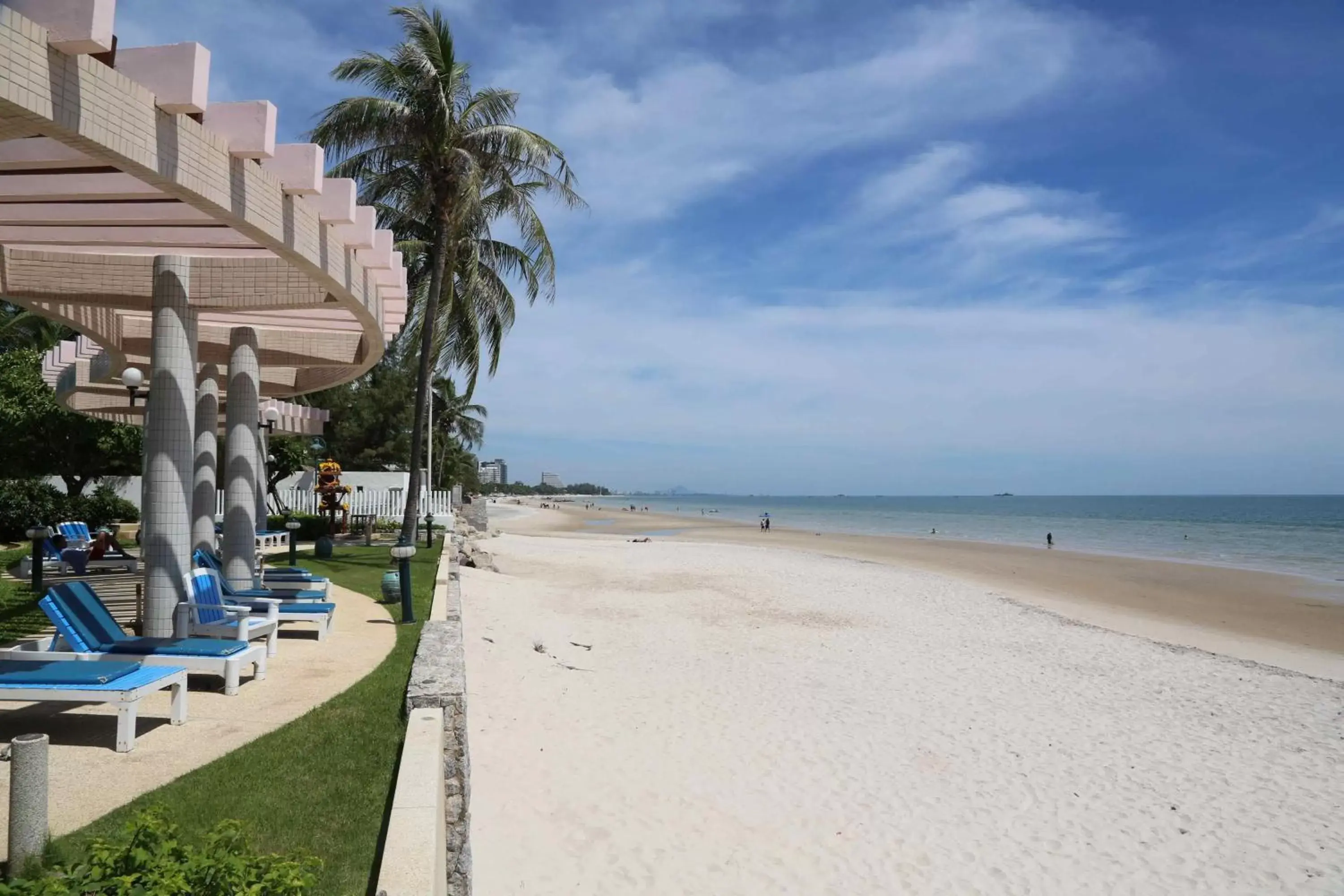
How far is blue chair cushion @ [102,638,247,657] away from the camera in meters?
5.93

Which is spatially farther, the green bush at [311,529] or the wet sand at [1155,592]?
the green bush at [311,529]

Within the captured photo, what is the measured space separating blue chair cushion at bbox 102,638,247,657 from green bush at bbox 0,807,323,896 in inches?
145

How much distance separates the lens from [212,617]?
23.6 ft

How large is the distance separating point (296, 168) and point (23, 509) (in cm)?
1796

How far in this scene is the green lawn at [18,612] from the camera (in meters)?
7.75

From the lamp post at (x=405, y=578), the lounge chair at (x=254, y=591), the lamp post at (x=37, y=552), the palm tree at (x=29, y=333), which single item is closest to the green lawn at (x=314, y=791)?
the lounge chair at (x=254, y=591)

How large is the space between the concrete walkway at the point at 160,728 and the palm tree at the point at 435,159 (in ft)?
27.4

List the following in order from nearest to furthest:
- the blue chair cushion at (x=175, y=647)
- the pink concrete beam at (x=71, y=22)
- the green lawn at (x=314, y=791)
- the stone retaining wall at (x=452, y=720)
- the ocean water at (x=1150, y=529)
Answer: the green lawn at (x=314, y=791), the pink concrete beam at (x=71, y=22), the stone retaining wall at (x=452, y=720), the blue chair cushion at (x=175, y=647), the ocean water at (x=1150, y=529)

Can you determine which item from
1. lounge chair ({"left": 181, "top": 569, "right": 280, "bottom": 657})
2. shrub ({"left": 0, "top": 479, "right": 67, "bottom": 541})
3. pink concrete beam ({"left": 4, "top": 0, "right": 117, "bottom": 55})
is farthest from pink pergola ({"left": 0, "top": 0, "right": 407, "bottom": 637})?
shrub ({"left": 0, "top": 479, "right": 67, "bottom": 541})

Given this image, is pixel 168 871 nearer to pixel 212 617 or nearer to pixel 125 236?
pixel 212 617

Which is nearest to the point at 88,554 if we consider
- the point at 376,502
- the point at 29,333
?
the point at 376,502

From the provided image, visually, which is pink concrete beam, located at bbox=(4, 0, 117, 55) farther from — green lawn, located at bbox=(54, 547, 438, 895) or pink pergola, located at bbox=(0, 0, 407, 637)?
green lawn, located at bbox=(54, 547, 438, 895)

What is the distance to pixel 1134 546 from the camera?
40.0m

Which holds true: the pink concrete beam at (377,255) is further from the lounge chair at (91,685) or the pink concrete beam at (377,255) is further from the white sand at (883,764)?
the white sand at (883,764)
